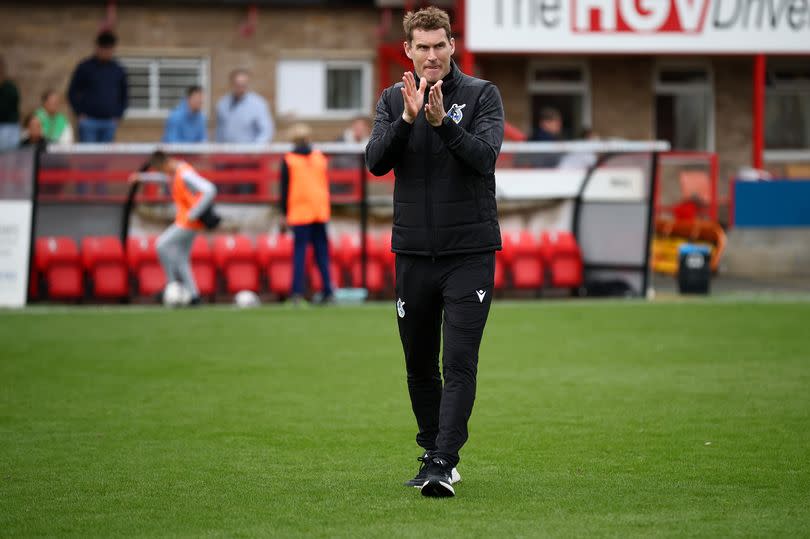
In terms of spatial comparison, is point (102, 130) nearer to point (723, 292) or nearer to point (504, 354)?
point (723, 292)

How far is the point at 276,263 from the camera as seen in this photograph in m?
20.0

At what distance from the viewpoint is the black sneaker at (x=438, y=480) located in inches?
274

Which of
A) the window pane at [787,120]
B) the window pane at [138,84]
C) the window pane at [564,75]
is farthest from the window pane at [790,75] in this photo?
the window pane at [138,84]

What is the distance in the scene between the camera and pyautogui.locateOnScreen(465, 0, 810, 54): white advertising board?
961 inches

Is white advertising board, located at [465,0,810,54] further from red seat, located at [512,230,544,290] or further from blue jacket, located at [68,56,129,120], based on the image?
blue jacket, located at [68,56,129,120]

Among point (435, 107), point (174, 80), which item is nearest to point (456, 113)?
point (435, 107)

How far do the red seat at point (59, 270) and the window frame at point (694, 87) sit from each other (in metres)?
13.8

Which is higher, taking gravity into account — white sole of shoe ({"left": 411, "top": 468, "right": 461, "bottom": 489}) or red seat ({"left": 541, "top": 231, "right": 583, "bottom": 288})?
red seat ({"left": 541, "top": 231, "right": 583, "bottom": 288})

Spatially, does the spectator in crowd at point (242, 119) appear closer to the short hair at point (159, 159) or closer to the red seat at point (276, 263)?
the red seat at point (276, 263)

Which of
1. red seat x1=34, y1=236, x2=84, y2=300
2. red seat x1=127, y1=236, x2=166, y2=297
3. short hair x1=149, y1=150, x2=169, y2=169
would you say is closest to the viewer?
short hair x1=149, y1=150, x2=169, y2=169

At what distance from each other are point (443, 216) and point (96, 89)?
1553cm

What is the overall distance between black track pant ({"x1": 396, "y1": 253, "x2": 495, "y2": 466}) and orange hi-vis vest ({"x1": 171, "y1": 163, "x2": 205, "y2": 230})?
11217mm

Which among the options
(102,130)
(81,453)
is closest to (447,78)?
(81,453)

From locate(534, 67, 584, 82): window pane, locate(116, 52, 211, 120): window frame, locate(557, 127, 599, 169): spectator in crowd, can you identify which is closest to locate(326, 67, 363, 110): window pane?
locate(116, 52, 211, 120): window frame
